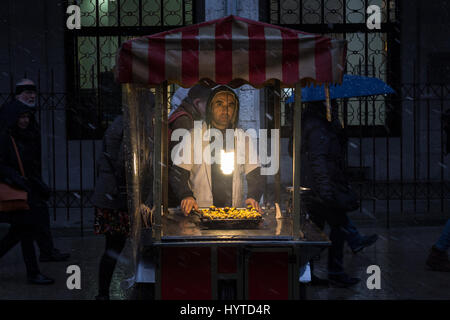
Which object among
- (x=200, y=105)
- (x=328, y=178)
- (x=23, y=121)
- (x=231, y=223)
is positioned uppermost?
(x=200, y=105)

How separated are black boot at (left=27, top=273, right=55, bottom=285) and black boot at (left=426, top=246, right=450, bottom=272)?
14.3ft

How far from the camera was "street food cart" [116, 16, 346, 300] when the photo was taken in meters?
4.46

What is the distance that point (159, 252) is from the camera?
470cm

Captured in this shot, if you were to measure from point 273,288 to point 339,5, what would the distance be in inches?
372

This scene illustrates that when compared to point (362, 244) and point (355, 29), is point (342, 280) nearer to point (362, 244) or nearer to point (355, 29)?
point (362, 244)

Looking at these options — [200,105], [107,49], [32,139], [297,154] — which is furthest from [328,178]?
[107,49]

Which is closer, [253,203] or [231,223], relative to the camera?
[231,223]

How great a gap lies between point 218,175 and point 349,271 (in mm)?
2346

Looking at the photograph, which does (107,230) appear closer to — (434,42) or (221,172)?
(221,172)

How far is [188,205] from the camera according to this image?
18.1 ft

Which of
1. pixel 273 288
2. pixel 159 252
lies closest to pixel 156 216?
pixel 159 252

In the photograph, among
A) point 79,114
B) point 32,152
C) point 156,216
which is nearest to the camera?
point 156,216

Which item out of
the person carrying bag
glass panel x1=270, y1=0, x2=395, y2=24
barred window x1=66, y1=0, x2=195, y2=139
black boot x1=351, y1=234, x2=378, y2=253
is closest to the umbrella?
black boot x1=351, y1=234, x2=378, y2=253
